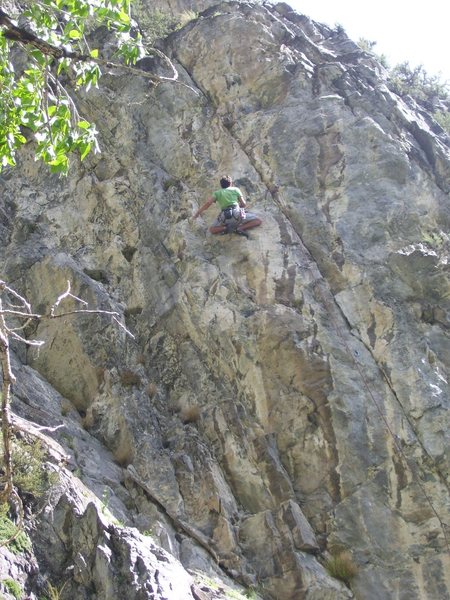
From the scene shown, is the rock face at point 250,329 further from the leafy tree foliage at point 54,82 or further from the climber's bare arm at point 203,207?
the leafy tree foliage at point 54,82

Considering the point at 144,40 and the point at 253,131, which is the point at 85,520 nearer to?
the point at 253,131

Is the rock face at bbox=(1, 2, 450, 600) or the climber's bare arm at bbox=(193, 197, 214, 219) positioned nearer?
the rock face at bbox=(1, 2, 450, 600)

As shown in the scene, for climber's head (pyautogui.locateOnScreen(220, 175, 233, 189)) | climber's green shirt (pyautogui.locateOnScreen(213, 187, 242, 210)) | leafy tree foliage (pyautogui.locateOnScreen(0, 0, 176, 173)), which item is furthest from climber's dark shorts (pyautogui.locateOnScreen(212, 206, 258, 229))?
leafy tree foliage (pyautogui.locateOnScreen(0, 0, 176, 173))

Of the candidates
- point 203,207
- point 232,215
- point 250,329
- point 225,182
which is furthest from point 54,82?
point 225,182

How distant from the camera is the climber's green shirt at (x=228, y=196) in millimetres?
12203

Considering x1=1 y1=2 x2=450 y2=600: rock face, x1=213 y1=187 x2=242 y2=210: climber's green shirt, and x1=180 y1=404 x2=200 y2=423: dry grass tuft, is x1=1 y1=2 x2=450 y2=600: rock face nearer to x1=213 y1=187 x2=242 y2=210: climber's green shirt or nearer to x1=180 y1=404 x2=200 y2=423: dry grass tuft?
x1=180 y1=404 x2=200 y2=423: dry grass tuft

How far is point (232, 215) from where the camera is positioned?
1209cm

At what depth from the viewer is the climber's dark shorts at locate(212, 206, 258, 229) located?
1209 cm

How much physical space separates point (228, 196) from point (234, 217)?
43 cm

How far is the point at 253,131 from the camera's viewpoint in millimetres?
14133

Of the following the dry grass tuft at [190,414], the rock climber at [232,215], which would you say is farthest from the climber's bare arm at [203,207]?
the dry grass tuft at [190,414]

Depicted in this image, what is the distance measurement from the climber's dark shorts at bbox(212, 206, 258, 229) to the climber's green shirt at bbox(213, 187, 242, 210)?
13 centimetres

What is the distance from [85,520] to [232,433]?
365cm

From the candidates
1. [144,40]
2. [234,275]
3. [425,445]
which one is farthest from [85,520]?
[144,40]
